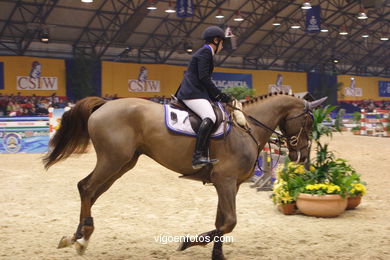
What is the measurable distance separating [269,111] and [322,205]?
1868 mm

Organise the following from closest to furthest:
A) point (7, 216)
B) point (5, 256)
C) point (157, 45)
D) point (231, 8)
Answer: point (5, 256)
point (7, 216)
point (231, 8)
point (157, 45)

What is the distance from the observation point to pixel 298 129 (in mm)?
4469

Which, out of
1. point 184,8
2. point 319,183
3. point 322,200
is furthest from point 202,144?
point 184,8

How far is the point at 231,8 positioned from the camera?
84.8 feet

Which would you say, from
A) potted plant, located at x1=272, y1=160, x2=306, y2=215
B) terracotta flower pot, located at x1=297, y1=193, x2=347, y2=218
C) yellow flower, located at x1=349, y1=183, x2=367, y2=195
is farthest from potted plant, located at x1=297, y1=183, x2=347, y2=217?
yellow flower, located at x1=349, y1=183, x2=367, y2=195

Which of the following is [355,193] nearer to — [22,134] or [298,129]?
[298,129]

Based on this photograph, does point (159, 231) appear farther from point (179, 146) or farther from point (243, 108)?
point (243, 108)

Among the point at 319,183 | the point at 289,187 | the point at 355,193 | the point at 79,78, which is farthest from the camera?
the point at 79,78

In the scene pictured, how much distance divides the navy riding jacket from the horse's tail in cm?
98

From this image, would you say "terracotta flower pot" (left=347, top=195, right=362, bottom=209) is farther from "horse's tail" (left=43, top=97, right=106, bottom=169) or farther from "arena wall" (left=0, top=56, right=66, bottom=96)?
"arena wall" (left=0, top=56, right=66, bottom=96)

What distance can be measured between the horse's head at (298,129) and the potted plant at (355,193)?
1.84 metres

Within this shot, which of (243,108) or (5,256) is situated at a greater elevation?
(243,108)

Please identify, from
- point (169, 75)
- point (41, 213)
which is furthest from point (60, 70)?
point (41, 213)

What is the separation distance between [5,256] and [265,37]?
28.0 meters
